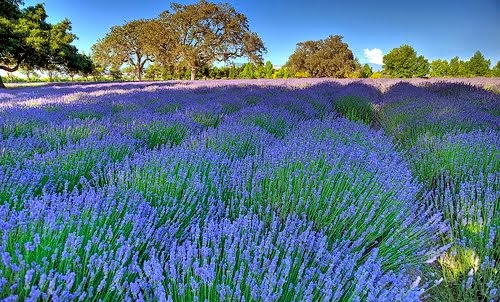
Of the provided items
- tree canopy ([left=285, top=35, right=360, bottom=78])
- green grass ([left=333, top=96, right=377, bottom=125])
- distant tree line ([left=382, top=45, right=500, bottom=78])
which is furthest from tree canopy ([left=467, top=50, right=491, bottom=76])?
green grass ([left=333, top=96, right=377, bottom=125])

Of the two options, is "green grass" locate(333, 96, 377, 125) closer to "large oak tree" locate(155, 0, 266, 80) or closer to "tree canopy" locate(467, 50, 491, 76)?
"large oak tree" locate(155, 0, 266, 80)

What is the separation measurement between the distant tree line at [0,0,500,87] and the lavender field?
1282cm

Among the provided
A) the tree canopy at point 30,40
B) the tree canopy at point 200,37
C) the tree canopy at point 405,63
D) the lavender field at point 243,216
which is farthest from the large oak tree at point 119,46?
the lavender field at point 243,216

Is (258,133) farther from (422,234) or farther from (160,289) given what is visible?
(160,289)

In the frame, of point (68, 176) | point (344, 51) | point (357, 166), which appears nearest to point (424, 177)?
point (357, 166)

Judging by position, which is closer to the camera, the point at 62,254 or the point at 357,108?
the point at 62,254

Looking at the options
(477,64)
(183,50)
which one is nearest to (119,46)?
(183,50)

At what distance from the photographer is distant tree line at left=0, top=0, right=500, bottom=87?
45.3 feet

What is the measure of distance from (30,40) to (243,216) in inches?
583

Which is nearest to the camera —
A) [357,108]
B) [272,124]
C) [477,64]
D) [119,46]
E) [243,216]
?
[243,216]

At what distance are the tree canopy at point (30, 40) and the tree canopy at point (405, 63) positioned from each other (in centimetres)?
3323

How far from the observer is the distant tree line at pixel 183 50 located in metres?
13.8

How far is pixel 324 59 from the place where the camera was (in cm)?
3603

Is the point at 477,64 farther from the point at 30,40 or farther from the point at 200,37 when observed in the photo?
the point at 30,40
